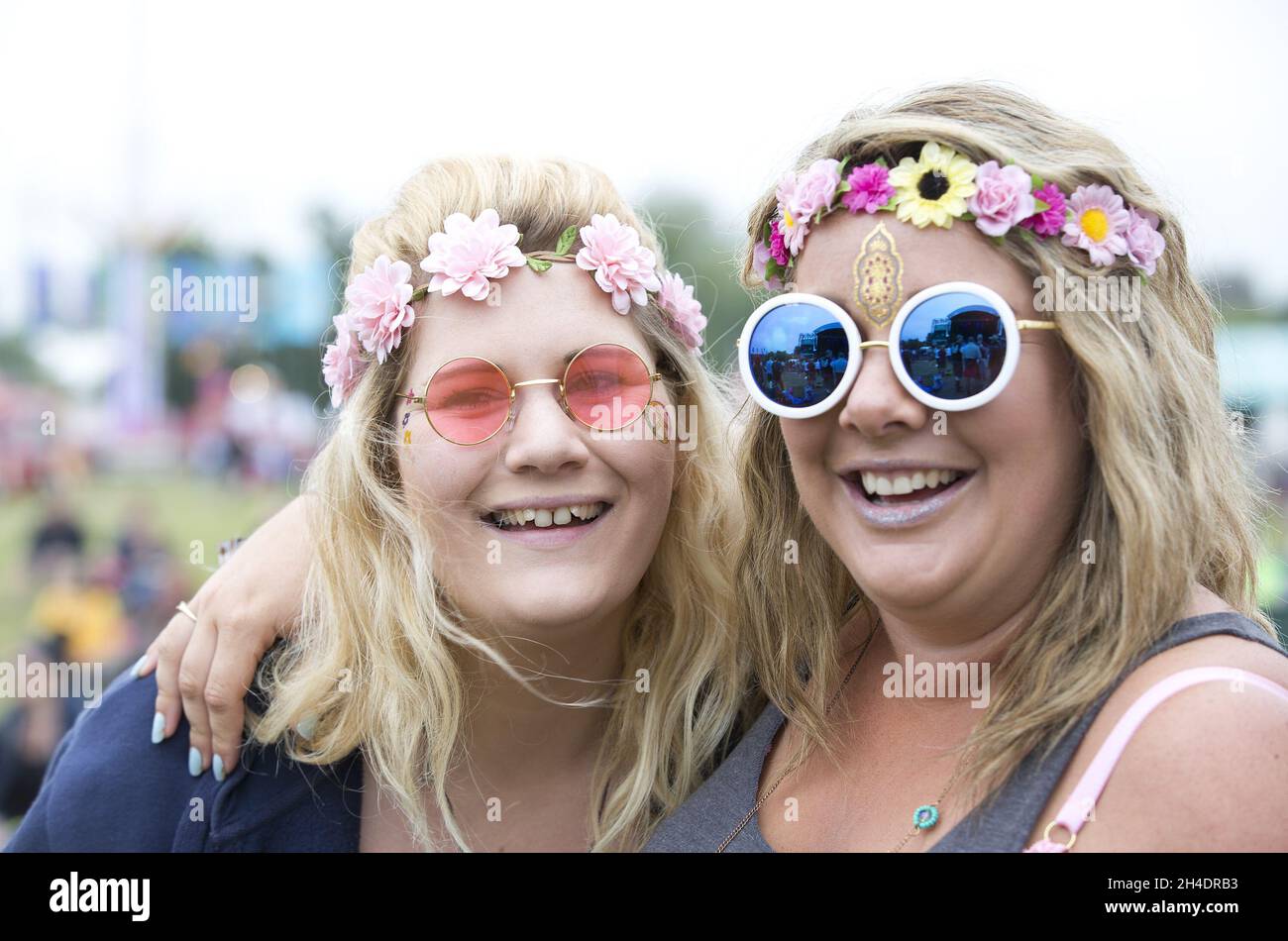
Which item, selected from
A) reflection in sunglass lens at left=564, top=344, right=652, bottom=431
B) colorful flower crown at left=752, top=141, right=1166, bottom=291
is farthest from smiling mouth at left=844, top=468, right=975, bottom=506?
reflection in sunglass lens at left=564, top=344, right=652, bottom=431

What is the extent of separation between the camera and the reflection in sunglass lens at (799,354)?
1996mm

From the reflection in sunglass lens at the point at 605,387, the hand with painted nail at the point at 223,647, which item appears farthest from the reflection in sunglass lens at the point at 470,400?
the hand with painted nail at the point at 223,647

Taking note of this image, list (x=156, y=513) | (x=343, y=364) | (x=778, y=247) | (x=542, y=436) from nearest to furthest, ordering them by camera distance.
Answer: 1. (x=778, y=247)
2. (x=542, y=436)
3. (x=343, y=364)
4. (x=156, y=513)

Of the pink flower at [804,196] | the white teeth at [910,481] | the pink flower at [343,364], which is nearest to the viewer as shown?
the white teeth at [910,481]

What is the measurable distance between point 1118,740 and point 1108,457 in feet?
1.57

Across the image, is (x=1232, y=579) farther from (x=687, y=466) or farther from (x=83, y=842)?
(x=83, y=842)

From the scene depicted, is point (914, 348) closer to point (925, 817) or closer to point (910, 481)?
point (910, 481)

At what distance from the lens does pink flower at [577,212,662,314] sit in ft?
8.43

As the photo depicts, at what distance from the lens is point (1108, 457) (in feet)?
6.14

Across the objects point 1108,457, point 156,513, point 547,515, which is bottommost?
point 156,513

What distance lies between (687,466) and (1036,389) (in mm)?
1066

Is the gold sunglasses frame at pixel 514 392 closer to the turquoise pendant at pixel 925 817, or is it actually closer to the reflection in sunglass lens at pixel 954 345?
the reflection in sunglass lens at pixel 954 345

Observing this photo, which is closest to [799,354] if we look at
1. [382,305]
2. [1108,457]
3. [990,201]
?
[990,201]

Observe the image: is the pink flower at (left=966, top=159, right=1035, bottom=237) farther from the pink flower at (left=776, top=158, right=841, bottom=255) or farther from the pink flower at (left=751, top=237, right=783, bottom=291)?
the pink flower at (left=751, top=237, right=783, bottom=291)
